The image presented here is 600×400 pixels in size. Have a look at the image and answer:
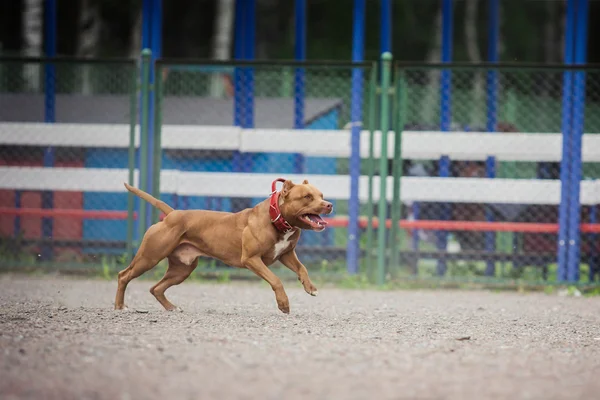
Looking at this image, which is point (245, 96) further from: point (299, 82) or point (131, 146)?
point (131, 146)

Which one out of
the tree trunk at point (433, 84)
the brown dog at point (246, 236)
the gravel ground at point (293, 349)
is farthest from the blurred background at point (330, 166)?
the tree trunk at point (433, 84)

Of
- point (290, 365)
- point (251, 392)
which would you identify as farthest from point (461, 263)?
point (251, 392)

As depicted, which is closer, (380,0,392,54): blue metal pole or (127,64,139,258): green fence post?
(127,64,139,258): green fence post

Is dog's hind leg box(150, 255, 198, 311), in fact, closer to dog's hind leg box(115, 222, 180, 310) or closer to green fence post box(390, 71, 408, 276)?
dog's hind leg box(115, 222, 180, 310)

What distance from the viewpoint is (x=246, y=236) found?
6770 millimetres

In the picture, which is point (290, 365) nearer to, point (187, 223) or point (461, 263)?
point (187, 223)

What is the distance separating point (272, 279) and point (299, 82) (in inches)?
164

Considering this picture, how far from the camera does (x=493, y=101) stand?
402 inches

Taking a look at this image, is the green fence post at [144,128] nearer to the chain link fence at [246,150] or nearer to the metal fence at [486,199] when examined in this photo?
the chain link fence at [246,150]

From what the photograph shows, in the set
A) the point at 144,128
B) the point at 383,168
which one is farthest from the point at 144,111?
the point at 383,168

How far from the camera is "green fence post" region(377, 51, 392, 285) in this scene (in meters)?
9.53

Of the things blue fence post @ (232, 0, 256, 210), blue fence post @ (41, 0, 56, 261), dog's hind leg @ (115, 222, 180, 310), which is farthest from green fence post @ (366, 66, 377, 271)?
blue fence post @ (41, 0, 56, 261)

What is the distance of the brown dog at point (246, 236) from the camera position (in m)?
6.68

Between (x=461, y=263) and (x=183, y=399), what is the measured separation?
6.58 metres
